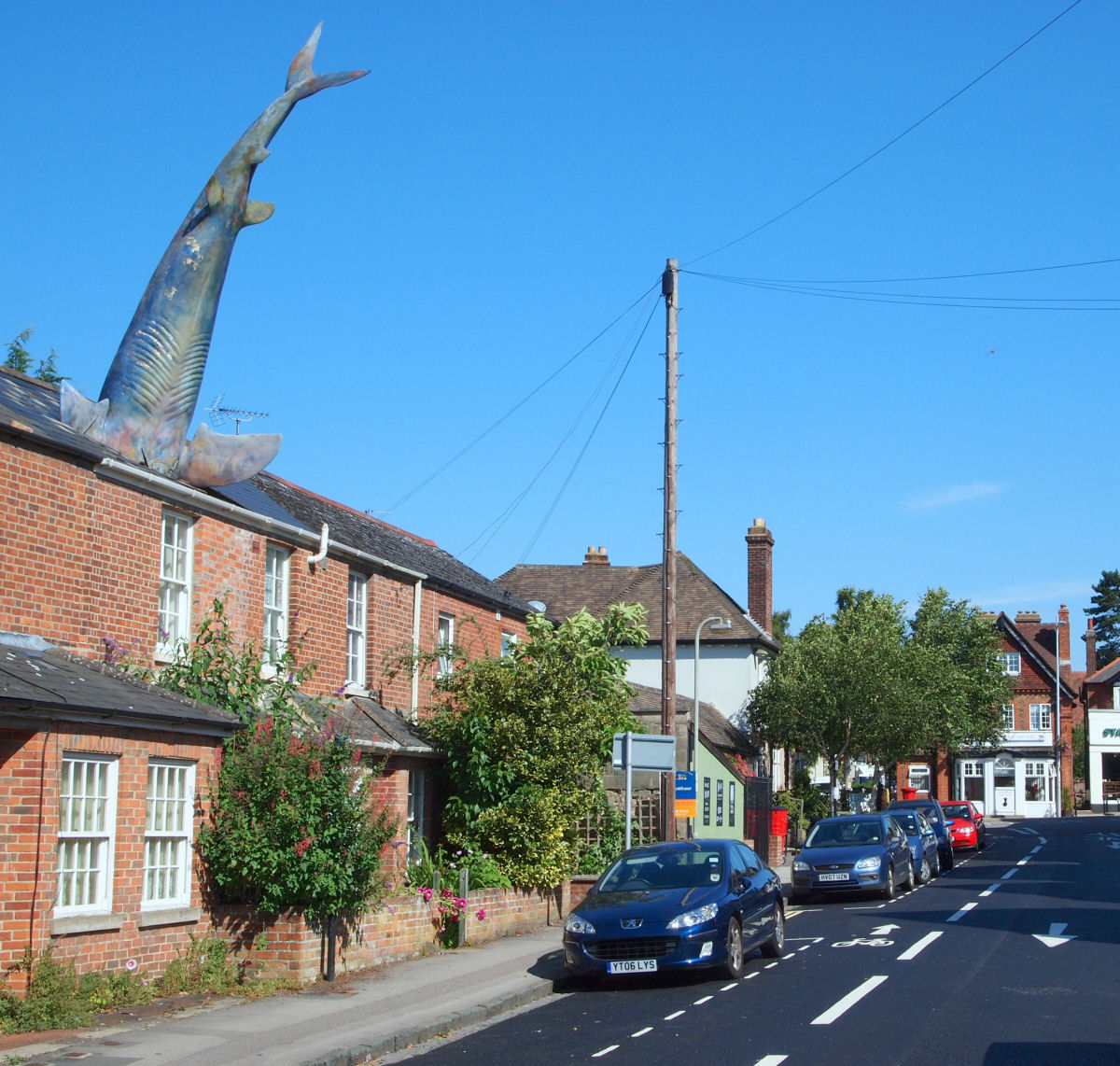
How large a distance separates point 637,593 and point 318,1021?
1460 inches

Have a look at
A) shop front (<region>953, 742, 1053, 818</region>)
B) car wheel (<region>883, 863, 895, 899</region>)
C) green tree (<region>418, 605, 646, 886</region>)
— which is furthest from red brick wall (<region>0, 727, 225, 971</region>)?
shop front (<region>953, 742, 1053, 818</region>)

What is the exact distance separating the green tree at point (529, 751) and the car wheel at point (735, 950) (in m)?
4.90

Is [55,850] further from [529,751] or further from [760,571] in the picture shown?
[760,571]


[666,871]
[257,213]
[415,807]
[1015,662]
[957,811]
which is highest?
[257,213]

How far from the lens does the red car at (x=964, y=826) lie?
40.2 metres

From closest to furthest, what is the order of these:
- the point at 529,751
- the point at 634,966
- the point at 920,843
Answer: the point at 634,966, the point at 529,751, the point at 920,843

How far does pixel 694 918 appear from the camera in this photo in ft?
45.9

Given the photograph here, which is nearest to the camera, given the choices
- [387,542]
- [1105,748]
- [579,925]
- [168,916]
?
[168,916]

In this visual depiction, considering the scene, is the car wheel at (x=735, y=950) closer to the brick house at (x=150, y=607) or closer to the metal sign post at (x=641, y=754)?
the metal sign post at (x=641, y=754)

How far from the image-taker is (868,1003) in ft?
41.0

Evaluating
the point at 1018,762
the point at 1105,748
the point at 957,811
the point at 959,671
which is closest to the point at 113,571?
the point at 957,811

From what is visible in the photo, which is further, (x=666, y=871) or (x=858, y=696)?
(x=858, y=696)

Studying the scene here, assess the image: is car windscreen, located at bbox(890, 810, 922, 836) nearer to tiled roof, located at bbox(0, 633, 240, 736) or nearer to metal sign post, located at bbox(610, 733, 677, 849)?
metal sign post, located at bbox(610, 733, 677, 849)

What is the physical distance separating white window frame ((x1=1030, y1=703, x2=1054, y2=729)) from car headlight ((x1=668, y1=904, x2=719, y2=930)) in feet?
201
